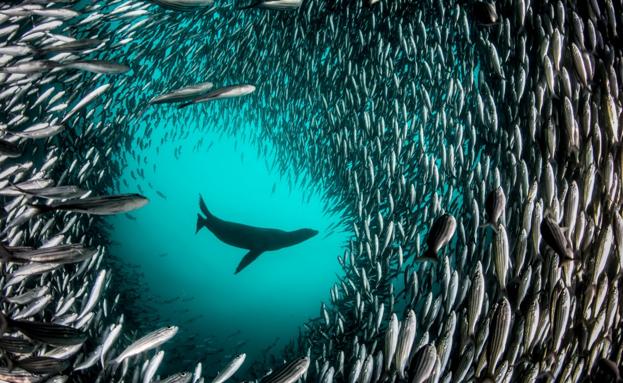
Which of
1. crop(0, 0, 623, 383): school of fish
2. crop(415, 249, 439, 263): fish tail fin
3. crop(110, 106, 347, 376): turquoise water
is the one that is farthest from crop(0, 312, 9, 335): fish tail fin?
crop(110, 106, 347, 376): turquoise water

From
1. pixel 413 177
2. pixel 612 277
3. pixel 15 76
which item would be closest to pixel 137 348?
pixel 15 76

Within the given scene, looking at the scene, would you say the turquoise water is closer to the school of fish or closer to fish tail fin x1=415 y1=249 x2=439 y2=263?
the school of fish

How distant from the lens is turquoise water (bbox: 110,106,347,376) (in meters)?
14.4

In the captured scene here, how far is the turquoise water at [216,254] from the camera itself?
1439 cm

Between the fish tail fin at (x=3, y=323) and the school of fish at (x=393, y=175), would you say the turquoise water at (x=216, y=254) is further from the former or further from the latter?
the fish tail fin at (x=3, y=323)

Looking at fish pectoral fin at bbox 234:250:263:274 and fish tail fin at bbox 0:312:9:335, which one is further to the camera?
fish pectoral fin at bbox 234:250:263:274

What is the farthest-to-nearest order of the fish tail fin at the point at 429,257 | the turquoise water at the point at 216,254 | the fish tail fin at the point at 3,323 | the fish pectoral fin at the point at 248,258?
the turquoise water at the point at 216,254, the fish pectoral fin at the point at 248,258, the fish tail fin at the point at 429,257, the fish tail fin at the point at 3,323

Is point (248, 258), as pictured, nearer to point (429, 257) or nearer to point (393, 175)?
point (393, 175)

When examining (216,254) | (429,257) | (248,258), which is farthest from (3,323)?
(216,254)

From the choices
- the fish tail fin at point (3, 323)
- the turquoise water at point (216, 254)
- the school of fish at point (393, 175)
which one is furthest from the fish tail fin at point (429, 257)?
the turquoise water at point (216, 254)

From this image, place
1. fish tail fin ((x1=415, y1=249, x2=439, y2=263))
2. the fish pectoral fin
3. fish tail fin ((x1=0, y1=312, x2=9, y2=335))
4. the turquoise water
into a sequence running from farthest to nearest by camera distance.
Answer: the turquoise water
the fish pectoral fin
fish tail fin ((x1=415, y1=249, x2=439, y2=263))
fish tail fin ((x1=0, y1=312, x2=9, y2=335))

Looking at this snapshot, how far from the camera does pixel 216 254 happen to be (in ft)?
124

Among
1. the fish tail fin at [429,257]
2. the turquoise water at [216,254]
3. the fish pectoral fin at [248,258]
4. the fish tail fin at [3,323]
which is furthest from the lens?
the turquoise water at [216,254]

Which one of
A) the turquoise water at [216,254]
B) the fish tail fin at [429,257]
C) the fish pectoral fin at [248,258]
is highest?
the fish tail fin at [429,257]
